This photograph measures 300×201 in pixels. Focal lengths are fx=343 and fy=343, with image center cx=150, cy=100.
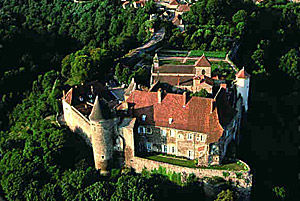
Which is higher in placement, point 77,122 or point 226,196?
point 77,122

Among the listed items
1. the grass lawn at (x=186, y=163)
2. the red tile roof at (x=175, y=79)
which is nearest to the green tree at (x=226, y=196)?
the grass lawn at (x=186, y=163)

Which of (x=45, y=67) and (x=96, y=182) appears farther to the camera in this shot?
(x=45, y=67)

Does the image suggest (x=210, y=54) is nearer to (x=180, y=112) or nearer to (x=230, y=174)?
(x=180, y=112)

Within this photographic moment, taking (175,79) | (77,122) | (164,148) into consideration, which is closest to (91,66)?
(175,79)

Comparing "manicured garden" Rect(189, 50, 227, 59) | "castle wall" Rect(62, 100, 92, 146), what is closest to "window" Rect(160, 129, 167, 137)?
"castle wall" Rect(62, 100, 92, 146)

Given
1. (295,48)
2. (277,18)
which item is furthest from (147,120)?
(277,18)

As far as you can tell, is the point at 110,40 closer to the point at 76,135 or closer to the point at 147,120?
the point at 76,135

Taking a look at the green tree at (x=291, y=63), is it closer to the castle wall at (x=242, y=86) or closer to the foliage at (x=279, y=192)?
the castle wall at (x=242, y=86)
